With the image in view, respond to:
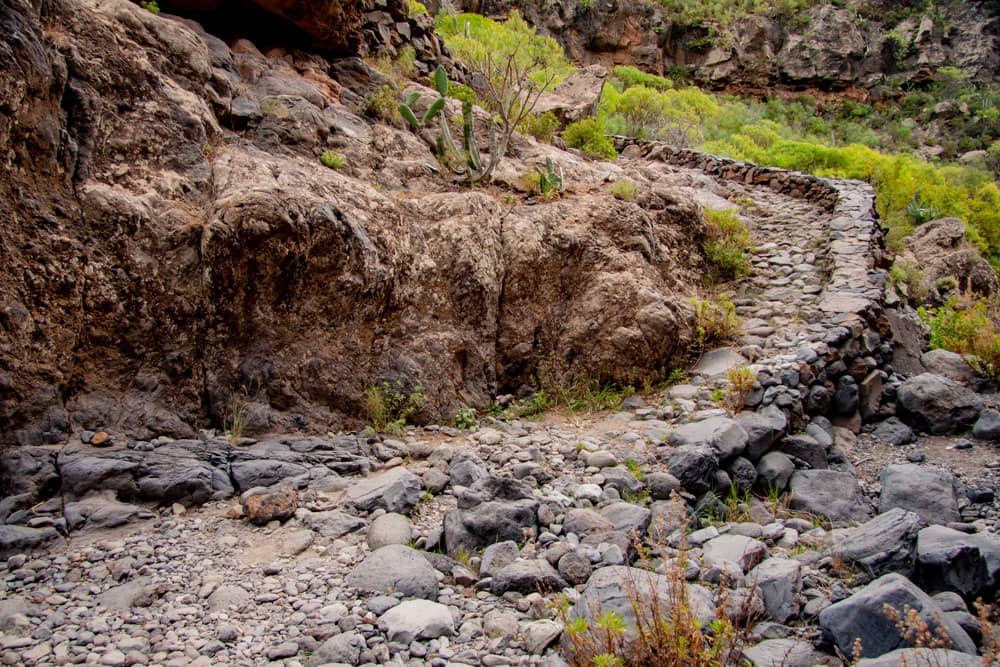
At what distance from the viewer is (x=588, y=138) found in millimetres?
10352

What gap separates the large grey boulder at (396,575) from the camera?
3.18 metres

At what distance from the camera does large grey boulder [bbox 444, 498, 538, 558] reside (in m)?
3.65

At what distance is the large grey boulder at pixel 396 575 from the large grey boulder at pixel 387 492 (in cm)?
62

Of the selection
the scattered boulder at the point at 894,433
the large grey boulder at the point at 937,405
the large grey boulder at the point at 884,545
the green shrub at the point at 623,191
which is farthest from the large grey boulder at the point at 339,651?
the green shrub at the point at 623,191

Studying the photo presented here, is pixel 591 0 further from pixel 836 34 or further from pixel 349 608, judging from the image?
pixel 349 608

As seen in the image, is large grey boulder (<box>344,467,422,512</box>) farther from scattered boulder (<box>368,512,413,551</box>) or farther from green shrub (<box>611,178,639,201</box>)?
green shrub (<box>611,178,639,201</box>)

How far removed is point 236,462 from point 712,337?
477 centimetres

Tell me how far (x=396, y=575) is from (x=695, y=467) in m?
2.40

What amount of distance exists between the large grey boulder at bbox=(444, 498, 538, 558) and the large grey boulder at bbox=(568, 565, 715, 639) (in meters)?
0.69

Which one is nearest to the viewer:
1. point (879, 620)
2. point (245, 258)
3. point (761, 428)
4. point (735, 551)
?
point (879, 620)

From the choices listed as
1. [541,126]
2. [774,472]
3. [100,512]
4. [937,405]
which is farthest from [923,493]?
[541,126]

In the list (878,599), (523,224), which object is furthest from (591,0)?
(878,599)

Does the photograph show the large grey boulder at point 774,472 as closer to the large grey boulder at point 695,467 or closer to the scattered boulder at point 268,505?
the large grey boulder at point 695,467

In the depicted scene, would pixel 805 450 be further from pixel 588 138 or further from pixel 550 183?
pixel 588 138
